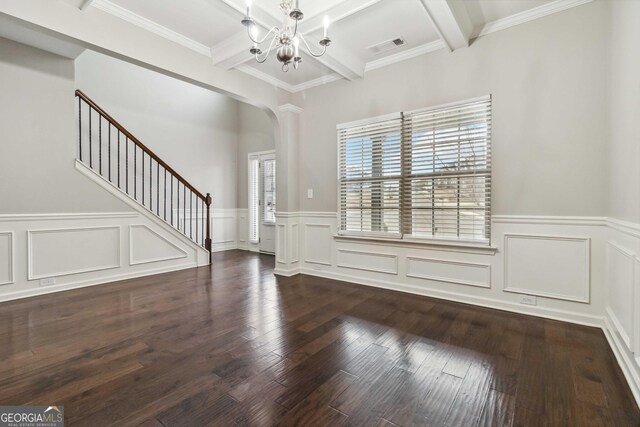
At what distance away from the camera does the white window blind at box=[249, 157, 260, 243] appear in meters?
6.77

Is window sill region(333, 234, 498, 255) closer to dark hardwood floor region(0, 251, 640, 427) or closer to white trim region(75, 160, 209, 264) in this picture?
dark hardwood floor region(0, 251, 640, 427)

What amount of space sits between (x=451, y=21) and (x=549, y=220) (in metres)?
2.05

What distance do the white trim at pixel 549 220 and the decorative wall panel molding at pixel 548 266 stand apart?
0.14 m

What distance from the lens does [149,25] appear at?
2.86 m

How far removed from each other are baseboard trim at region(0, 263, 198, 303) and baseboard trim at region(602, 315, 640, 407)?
5.15 meters

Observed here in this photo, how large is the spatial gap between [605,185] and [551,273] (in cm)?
88

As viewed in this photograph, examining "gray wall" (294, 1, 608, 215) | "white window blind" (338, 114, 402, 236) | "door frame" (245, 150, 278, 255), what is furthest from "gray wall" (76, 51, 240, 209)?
"gray wall" (294, 1, 608, 215)

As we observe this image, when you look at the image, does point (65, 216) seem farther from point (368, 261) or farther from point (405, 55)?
point (405, 55)

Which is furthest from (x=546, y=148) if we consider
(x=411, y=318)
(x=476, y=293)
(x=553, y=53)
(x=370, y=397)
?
(x=370, y=397)

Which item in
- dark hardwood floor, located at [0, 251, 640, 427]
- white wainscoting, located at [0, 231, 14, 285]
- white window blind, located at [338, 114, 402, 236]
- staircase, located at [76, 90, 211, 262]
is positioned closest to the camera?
dark hardwood floor, located at [0, 251, 640, 427]

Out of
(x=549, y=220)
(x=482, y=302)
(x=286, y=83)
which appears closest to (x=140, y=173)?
(x=286, y=83)

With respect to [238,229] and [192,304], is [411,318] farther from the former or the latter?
[238,229]

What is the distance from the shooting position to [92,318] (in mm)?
2773

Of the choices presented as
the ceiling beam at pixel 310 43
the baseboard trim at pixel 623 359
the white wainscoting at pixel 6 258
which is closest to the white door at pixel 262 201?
the ceiling beam at pixel 310 43
